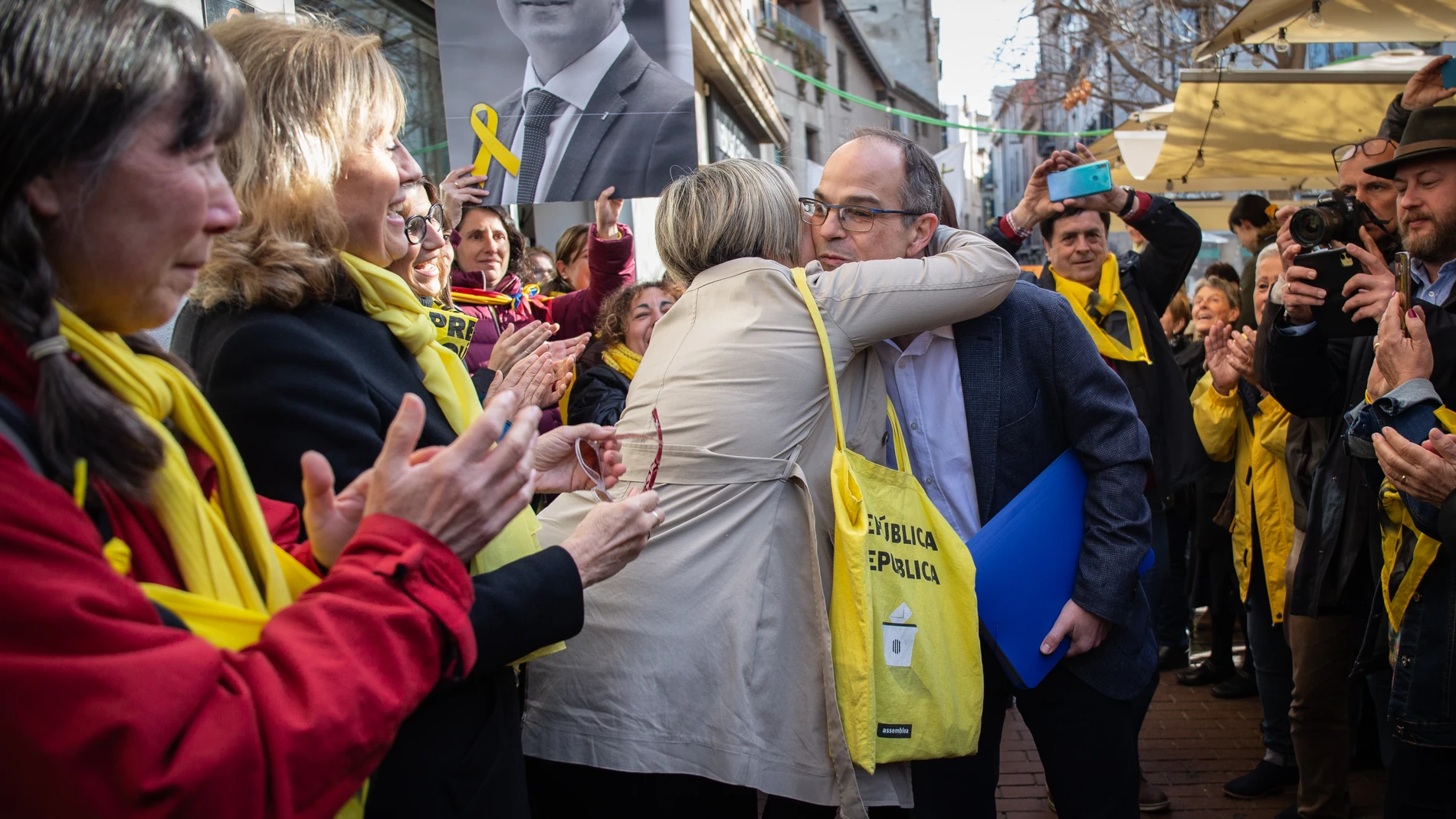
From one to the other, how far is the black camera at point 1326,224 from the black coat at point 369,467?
281 centimetres

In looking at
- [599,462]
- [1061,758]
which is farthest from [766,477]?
[1061,758]

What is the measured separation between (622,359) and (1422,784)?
307 centimetres

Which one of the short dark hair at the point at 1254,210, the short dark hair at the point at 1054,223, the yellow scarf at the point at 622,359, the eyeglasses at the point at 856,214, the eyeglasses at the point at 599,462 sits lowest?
the yellow scarf at the point at 622,359

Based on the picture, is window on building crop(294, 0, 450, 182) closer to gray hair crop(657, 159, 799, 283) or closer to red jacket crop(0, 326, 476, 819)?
gray hair crop(657, 159, 799, 283)

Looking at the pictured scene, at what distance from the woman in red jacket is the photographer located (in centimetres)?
278

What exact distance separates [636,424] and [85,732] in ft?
4.73

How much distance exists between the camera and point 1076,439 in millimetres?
2596

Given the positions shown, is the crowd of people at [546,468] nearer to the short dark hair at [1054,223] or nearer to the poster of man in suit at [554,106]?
the short dark hair at [1054,223]

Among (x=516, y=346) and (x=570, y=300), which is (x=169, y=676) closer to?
(x=516, y=346)

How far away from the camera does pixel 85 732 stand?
35.1 inches

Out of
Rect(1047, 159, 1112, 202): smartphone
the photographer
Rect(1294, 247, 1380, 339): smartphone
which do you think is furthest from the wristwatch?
Rect(1294, 247, 1380, 339): smartphone

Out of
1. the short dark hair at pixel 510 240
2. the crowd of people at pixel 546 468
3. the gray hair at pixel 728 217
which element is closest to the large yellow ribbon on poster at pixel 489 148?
the short dark hair at pixel 510 240

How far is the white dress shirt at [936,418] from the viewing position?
254 centimetres

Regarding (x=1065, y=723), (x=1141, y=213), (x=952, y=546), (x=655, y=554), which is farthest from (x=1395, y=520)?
(x=655, y=554)
